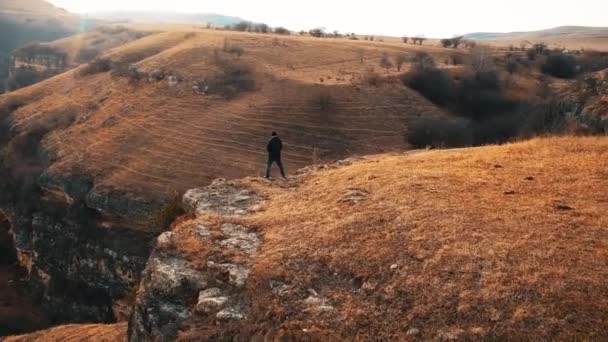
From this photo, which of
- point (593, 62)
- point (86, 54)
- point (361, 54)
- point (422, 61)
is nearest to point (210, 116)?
point (361, 54)

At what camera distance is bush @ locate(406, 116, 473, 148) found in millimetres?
40844

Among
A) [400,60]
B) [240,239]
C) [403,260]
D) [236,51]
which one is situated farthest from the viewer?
[400,60]

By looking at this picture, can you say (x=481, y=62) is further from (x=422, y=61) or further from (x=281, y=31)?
(x=281, y=31)

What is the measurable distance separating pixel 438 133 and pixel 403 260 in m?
31.7

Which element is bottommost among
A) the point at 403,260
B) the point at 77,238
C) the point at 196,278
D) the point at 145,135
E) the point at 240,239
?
the point at 77,238

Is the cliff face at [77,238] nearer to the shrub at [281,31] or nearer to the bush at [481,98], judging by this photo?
the bush at [481,98]

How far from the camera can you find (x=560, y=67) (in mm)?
62969

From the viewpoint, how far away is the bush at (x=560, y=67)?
205 ft

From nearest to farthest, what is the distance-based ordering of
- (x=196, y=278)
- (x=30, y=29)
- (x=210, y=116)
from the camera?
1. (x=196, y=278)
2. (x=210, y=116)
3. (x=30, y=29)

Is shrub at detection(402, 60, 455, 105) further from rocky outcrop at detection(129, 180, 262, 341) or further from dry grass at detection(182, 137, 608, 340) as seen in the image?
rocky outcrop at detection(129, 180, 262, 341)

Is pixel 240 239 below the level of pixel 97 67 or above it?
below

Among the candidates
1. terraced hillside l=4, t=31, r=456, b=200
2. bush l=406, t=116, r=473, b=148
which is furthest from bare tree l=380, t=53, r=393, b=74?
bush l=406, t=116, r=473, b=148

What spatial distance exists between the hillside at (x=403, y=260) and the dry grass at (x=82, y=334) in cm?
528

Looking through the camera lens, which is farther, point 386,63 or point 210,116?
point 386,63
